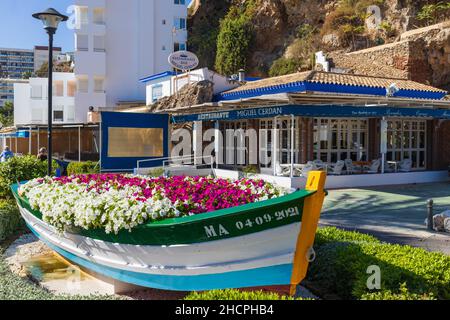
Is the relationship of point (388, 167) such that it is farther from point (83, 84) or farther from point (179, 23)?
point (179, 23)

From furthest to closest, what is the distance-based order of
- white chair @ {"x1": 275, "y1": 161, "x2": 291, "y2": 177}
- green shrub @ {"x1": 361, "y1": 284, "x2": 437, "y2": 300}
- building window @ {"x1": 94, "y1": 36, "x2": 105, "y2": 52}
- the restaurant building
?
building window @ {"x1": 94, "y1": 36, "x2": 105, "y2": 52} < white chair @ {"x1": 275, "y1": 161, "x2": 291, "y2": 177} < the restaurant building < green shrub @ {"x1": 361, "y1": 284, "x2": 437, "y2": 300}

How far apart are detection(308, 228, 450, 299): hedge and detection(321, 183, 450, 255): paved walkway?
9.48 feet

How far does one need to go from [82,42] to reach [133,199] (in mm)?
42380

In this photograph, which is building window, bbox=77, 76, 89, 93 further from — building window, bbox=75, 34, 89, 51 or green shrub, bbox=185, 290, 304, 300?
green shrub, bbox=185, 290, 304, 300

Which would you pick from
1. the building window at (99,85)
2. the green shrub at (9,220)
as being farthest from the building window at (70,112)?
the green shrub at (9,220)

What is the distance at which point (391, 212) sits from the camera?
12.9 metres

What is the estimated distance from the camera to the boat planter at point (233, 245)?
5320mm

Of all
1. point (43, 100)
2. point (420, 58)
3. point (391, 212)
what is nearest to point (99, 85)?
point (43, 100)

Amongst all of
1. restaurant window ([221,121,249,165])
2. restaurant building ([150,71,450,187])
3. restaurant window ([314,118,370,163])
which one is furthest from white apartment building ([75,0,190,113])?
restaurant window ([314,118,370,163])

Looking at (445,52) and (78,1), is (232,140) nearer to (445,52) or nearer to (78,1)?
(445,52)

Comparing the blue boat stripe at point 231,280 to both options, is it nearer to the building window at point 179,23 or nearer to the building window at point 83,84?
the building window at point 83,84

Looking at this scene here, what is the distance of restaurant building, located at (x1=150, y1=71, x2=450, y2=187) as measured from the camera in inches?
680

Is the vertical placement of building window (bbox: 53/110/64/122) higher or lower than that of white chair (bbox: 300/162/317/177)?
higher
